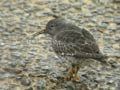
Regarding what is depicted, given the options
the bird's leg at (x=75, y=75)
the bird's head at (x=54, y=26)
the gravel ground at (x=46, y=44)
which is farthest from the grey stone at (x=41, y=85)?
the bird's head at (x=54, y=26)

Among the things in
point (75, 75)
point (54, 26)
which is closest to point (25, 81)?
point (75, 75)

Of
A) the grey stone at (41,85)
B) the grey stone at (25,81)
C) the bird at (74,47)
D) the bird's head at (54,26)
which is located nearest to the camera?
the bird at (74,47)

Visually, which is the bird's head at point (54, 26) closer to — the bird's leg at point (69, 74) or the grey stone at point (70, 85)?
the bird's leg at point (69, 74)

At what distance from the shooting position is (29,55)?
35.8 ft

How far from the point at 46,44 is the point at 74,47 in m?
1.82

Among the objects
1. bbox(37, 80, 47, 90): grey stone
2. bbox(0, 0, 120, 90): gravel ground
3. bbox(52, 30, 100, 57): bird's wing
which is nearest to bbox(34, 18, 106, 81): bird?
bbox(52, 30, 100, 57): bird's wing

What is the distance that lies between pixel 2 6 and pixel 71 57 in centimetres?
376

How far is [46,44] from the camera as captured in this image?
11.4 meters

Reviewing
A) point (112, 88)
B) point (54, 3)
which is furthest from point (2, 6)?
point (112, 88)

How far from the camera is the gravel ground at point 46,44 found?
9992 mm

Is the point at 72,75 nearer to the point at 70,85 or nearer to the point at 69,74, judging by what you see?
the point at 69,74

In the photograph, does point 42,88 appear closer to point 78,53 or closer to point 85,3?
point 78,53

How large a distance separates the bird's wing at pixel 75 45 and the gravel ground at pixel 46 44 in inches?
11.7

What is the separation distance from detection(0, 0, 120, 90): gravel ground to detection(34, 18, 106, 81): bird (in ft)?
0.84
